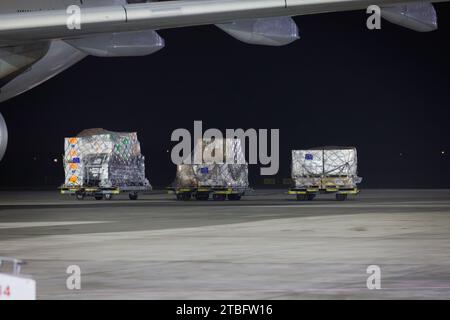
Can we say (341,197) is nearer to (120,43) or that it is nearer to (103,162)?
(103,162)

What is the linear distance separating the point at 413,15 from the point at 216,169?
2939 cm

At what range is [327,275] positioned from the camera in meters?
13.0

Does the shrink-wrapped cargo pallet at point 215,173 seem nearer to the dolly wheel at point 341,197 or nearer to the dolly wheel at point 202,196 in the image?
the dolly wheel at point 202,196

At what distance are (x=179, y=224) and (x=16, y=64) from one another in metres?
6.86

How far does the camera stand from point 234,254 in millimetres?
16078

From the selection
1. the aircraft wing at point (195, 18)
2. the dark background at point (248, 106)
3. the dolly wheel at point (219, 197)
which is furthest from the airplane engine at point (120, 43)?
the dark background at point (248, 106)

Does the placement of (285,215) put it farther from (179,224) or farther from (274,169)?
(274,169)

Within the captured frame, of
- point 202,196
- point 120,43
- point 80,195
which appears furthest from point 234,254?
point 80,195

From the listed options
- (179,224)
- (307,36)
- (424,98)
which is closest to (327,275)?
(179,224)

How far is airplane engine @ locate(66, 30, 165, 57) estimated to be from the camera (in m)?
19.0

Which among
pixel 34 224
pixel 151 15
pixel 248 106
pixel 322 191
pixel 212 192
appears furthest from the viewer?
pixel 248 106

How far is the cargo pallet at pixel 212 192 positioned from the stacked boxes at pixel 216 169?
7.8 inches

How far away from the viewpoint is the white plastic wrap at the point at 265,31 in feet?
56.5
